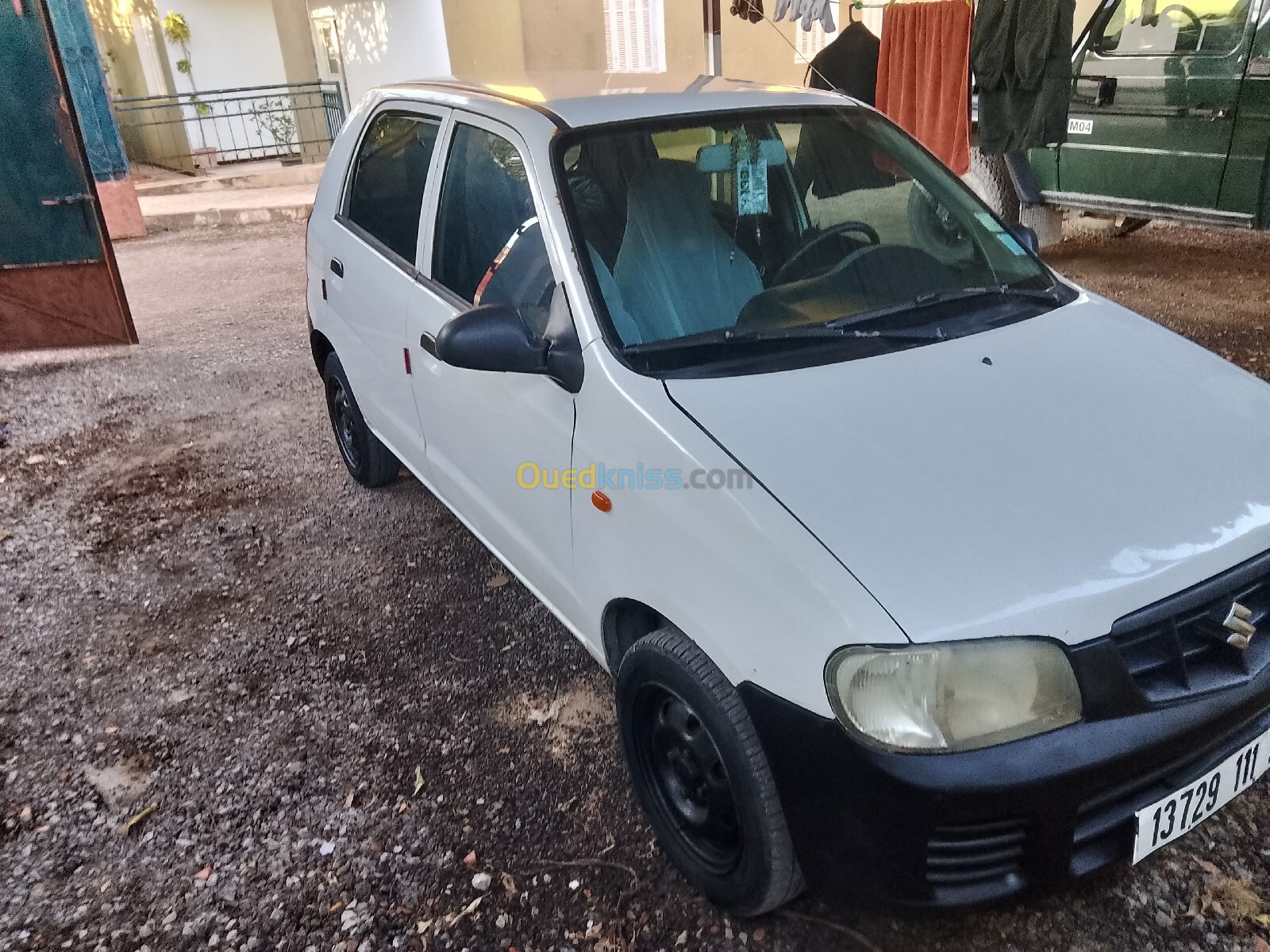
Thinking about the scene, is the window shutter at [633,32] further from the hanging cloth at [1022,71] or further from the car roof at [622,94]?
the car roof at [622,94]

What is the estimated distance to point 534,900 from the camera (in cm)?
220

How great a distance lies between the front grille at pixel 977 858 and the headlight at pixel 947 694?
16cm

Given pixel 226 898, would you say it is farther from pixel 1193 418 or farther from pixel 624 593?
pixel 1193 418

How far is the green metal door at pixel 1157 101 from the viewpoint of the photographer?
594 centimetres

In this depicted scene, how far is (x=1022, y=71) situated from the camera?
571cm

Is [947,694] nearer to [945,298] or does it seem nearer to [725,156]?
[945,298]

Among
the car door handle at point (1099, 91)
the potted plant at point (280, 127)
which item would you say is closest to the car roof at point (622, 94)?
the car door handle at point (1099, 91)

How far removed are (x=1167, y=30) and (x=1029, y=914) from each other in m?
6.25

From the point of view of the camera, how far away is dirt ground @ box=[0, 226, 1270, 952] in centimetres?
213

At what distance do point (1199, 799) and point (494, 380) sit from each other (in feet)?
6.05

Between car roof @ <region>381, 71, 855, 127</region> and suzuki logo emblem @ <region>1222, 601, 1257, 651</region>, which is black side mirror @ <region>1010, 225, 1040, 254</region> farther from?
suzuki logo emblem @ <region>1222, 601, 1257, 651</region>

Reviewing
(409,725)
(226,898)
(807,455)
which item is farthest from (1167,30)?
(226,898)

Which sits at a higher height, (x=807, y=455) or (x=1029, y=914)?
(x=807, y=455)

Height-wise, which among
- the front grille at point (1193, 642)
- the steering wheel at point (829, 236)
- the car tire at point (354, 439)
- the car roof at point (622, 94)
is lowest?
the car tire at point (354, 439)
